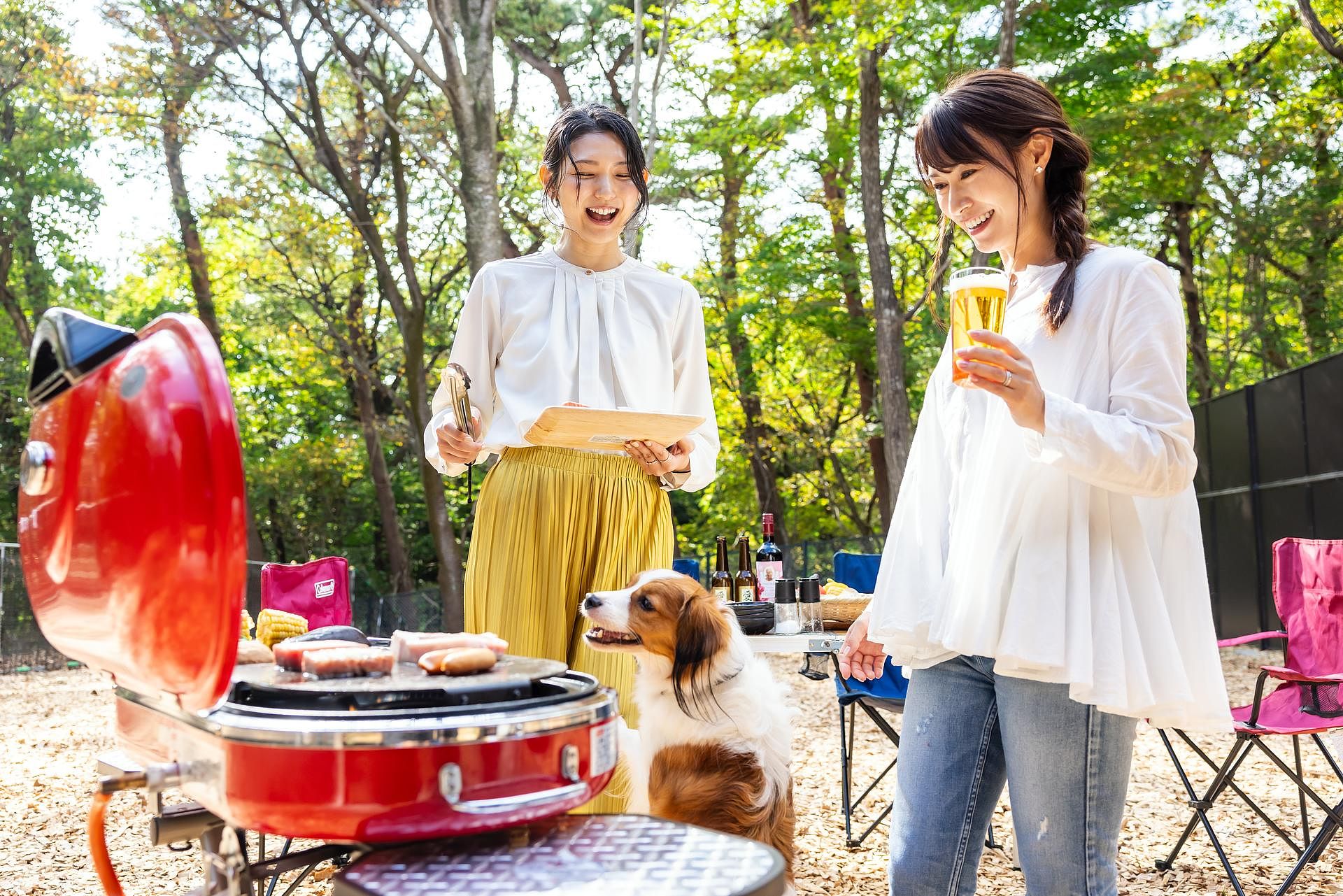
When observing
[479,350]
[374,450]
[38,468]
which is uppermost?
[374,450]

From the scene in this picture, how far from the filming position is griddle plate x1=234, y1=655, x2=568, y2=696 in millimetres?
1576

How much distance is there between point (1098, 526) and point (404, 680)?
1.15m

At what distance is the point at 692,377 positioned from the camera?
3.16 m

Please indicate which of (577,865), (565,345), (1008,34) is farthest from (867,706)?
(1008,34)

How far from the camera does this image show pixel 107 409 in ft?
4.97

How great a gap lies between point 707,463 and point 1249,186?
51.4 feet

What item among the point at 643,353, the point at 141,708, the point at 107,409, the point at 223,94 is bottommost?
the point at 141,708

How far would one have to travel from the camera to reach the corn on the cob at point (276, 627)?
2406mm

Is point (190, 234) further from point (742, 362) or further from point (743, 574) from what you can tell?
point (743, 574)

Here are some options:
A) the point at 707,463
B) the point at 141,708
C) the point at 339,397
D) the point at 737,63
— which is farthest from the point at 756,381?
the point at 141,708

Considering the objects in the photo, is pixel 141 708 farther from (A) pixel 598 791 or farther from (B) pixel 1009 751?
(B) pixel 1009 751

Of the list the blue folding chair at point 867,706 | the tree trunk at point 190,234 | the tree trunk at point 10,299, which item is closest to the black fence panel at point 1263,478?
the blue folding chair at point 867,706

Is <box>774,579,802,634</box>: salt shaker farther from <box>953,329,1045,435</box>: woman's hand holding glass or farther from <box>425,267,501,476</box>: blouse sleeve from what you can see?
<box>953,329,1045,435</box>: woman's hand holding glass

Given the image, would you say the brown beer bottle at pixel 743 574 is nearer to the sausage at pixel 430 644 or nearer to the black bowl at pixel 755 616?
the black bowl at pixel 755 616
